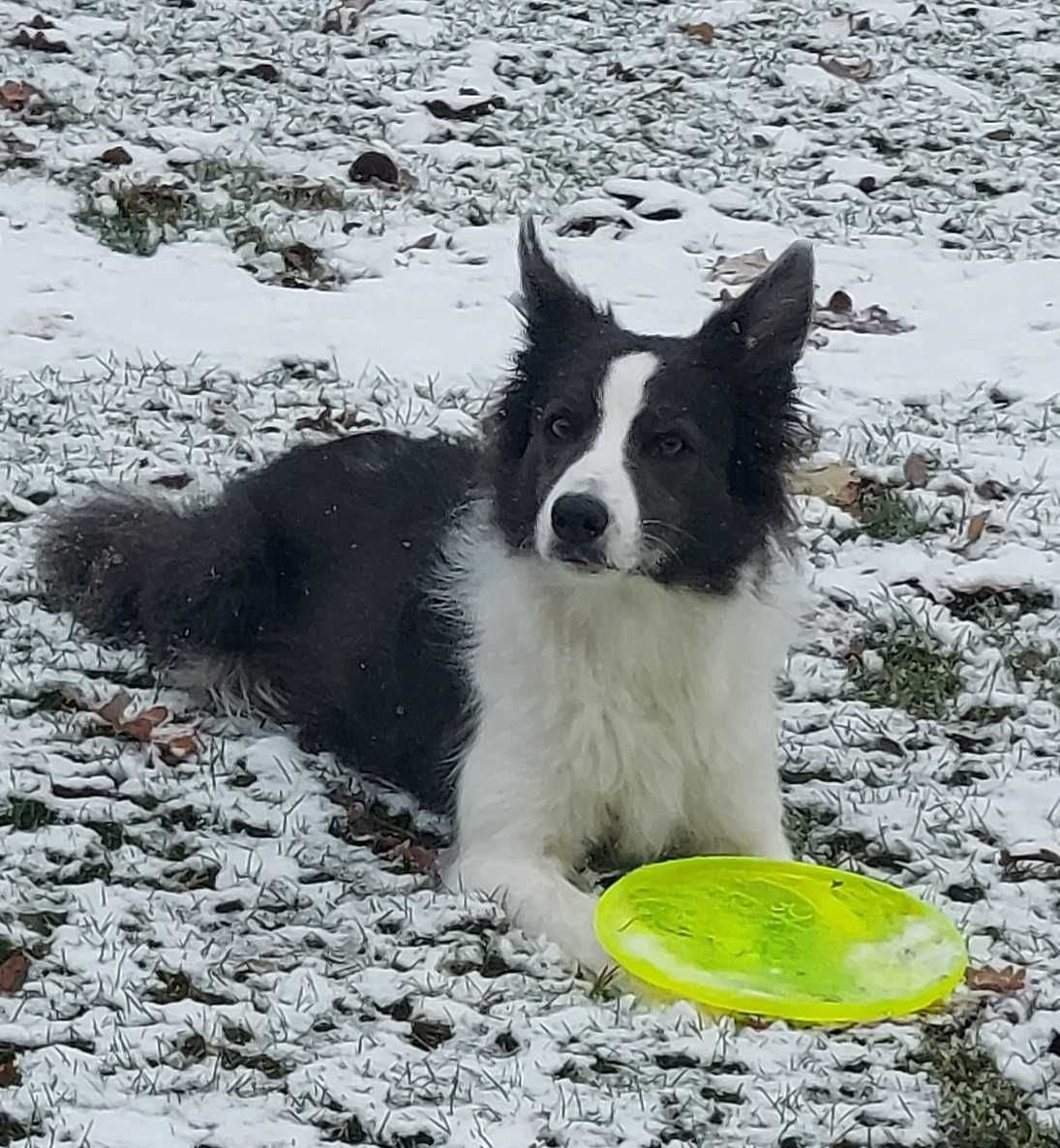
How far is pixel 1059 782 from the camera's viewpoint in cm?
560

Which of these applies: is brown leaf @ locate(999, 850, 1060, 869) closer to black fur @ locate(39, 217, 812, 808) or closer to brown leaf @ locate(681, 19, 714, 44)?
black fur @ locate(39, 217, 812, 808)

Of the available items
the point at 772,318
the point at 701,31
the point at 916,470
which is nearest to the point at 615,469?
the point at 772,318

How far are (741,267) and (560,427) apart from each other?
15.4 ft

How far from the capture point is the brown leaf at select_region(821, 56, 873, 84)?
38.5ft

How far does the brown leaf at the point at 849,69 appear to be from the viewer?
38.5 ft

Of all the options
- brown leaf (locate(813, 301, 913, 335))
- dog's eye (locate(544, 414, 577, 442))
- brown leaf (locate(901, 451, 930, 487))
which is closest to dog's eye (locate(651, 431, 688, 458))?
dog's eye (locate(544, 414, 577, 442))

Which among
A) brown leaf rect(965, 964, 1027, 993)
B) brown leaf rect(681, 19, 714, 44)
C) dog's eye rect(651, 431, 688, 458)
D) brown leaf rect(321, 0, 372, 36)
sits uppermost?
dog's eye rect(651, 431, 688, 458)

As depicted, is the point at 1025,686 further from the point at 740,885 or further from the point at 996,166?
the point at 996,166

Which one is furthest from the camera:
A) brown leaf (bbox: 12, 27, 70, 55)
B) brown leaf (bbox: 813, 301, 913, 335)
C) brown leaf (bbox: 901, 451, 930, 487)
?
brown leaf (bbox: 12, 27, 70, 55)

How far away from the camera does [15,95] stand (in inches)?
414

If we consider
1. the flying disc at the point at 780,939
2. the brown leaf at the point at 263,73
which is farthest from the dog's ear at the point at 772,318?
the brown leaf at the point at 263,73

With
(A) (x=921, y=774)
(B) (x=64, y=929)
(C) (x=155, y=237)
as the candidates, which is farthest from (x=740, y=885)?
(C) (x=155, y=237)

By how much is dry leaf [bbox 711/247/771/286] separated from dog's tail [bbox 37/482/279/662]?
143 inches

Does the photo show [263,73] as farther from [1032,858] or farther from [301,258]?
[1032,858]
